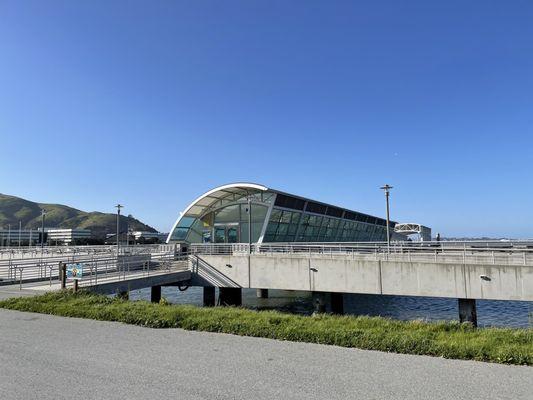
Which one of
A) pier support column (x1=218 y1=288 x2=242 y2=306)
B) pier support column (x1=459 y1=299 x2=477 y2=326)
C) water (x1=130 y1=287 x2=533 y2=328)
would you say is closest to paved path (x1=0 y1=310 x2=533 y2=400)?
pier support column (x1=459 y1=299 x2=477 y2=326)

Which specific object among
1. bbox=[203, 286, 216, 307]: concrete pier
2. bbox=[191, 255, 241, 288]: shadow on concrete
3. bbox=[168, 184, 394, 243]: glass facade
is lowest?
bbox=[203, 286, 216, 307]: concrete pier

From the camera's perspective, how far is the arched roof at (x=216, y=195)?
39.5 m

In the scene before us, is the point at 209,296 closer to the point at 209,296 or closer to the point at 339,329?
the point at 209,296

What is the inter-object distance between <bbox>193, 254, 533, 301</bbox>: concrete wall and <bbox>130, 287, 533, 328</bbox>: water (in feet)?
7.96

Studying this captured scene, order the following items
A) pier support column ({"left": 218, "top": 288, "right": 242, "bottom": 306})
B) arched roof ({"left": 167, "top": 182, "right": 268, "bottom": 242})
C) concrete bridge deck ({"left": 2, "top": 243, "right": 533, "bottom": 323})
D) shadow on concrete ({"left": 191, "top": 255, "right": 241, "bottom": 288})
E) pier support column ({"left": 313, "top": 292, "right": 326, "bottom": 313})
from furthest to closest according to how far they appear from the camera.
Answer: arched roof ({"left": 167, "top": 182, "right": 268, "bottom": 242}) < pier support column ({"left": 218, "top": 288, "right": 242, "bottom": 306}) < shadow on concrete ({"left": 191, "top": 255, "right": 241, "bottom": 288}) < pier support column ({"left": 313, "top": 292, "right": 326, "bottom": 313}) < concrete bridge deck ({"left": 2, "top": 243, "right": 533, "bottom": 323})

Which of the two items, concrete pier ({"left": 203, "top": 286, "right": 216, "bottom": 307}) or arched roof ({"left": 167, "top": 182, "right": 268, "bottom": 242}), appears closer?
concrete pier ({"left": 203, "top": 286, "right": 216, "bottom": 307})

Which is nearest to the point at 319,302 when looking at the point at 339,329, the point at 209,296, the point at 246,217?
the point at 209,296

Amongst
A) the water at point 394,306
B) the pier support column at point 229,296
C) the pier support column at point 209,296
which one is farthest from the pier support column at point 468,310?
the pier support column at point 209,296

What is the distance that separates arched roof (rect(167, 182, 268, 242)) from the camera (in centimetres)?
3947

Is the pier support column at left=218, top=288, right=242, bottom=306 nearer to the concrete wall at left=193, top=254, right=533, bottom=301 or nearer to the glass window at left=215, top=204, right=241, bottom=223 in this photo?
the concrete wall at left=193, top=254, right=533, bottom=301

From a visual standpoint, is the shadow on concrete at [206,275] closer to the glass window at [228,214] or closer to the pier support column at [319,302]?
the pier support column at [319,302]

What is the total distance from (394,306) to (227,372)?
88.6ft

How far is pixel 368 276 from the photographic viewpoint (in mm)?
23719

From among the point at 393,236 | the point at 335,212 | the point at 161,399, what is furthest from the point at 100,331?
the point at 393,236
